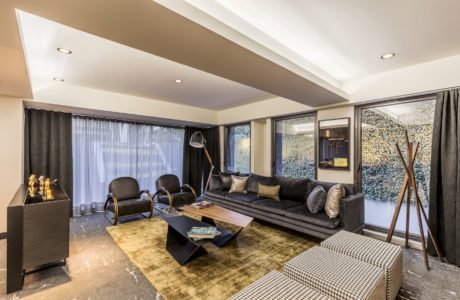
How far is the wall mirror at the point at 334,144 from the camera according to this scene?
3.79m

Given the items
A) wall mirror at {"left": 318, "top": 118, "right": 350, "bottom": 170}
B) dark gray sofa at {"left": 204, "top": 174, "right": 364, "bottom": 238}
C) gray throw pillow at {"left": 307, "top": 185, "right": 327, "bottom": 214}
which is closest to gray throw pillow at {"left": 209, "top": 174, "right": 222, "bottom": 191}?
dark gray sofa at {"left": 204, "top": 174, "right": 364, "bottom": 238}

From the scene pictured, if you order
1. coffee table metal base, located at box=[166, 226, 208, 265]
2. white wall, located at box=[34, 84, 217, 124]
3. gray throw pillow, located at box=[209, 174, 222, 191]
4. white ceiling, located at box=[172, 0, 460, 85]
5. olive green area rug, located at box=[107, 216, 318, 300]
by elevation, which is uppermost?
white ceiling, located at box=[172, 0, 460, 85]

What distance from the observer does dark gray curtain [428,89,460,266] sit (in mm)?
2674

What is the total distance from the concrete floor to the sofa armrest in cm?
65

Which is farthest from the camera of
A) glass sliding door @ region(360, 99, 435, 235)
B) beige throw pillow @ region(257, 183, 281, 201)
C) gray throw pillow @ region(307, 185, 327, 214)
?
beige throw pillow @ region(257, 183, 281, 201)

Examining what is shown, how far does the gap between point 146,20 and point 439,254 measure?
161 inches

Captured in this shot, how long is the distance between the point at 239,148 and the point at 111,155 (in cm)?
326

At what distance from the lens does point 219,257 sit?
2779 millimetres

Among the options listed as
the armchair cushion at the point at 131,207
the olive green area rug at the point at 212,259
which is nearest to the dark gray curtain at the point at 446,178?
the olive green area rug at the point at 212,259

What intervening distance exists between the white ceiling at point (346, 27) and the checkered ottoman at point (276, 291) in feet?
6.42

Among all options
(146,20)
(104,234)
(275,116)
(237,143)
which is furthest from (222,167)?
(146,20)

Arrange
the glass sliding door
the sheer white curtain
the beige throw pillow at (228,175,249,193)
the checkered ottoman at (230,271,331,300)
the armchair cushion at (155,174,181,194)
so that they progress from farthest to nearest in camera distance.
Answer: the armchair cushion at (155,174,181,194) < the beige throw pillow at (228,175,249,193) < the sheer white curtain < the glass sliding door < the checkered ottoman at (230,271,331,300)

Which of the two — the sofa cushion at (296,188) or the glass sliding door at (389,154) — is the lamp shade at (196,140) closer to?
the sofa cushion at (296,188)

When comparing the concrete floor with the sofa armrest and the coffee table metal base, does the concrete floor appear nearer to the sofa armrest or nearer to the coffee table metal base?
the coffee table metal base
